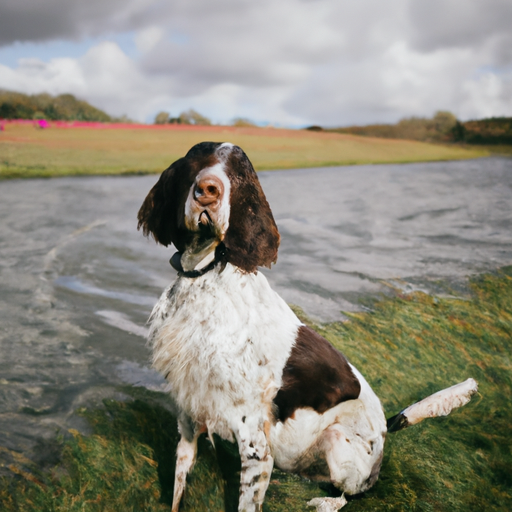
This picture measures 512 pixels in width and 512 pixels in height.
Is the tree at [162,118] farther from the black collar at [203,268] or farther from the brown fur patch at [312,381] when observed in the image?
the brown fur patch at [312,381]

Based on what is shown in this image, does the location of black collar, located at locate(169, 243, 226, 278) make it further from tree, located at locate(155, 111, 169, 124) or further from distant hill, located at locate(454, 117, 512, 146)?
distant hill, located at locate(454, 117, 512, 146)

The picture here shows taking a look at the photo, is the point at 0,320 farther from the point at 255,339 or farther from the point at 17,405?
the point at 255,339

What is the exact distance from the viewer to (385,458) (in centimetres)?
282

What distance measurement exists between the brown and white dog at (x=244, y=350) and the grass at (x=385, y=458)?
0.39m

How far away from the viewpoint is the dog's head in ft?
6.73

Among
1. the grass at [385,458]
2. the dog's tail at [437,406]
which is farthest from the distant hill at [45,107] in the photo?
the dog's tail at [437,406]

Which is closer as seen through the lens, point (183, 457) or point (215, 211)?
point (215, 211)

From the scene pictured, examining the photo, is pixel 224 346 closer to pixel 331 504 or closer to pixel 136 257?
pixel 331 504

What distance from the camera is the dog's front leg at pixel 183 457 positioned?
2449mm

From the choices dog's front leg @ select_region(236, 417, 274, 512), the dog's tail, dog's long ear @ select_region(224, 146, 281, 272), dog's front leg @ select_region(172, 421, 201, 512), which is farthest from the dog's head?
the dog's tail

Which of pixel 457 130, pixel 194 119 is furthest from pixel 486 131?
pixel 194 119

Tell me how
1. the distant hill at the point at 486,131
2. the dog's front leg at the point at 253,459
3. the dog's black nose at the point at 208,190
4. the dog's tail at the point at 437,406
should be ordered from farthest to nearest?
1. the distant hill at the point at 486,131
2. the dog's tail at the point at 437,406
3. the dog's front leg at the point at 253,459
4. the dog's black nose at the point at 208,190

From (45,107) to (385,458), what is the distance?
5877mm

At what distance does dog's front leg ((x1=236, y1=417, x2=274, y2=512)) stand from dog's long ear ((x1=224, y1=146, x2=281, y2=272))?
72 cm
